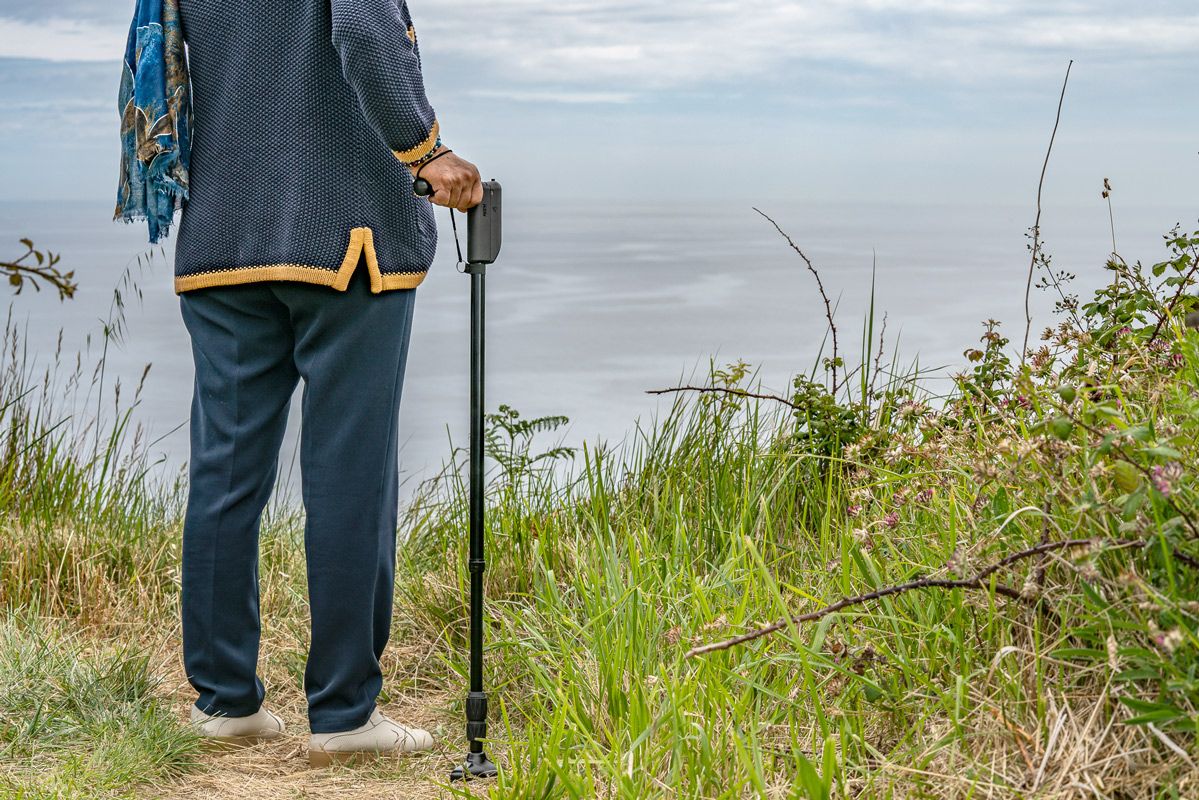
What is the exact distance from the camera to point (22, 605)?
4.11 metres

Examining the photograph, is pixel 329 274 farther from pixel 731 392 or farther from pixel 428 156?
pixel 731 392

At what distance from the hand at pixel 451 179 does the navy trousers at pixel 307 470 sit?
29 cm

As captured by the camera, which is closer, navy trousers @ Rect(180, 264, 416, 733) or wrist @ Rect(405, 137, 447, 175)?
wrist @ Rect(405, 137, 447, 175)

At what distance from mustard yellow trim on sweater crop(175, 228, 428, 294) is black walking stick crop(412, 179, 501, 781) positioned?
17cm

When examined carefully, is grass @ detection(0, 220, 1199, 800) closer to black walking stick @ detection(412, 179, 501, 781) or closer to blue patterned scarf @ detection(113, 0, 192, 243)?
black walking stick @ detection(412, 179, 501, 781)

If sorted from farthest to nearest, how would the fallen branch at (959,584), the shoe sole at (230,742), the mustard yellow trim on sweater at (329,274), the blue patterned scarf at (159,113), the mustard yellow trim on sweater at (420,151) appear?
1. the shoe sole at (230,742)
2. the blue patterned scarf at (159,113)
3. the mustard yellow trim on sweater at (329,274)
4. the mustard yellow trim on sweater at (420,151)
5. the fallen branch at (959,584)

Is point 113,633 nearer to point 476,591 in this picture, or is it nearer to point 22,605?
point 22,605

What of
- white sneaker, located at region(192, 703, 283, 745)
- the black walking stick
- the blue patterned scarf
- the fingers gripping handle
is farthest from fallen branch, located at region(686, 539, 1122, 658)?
the blue patterned scarf

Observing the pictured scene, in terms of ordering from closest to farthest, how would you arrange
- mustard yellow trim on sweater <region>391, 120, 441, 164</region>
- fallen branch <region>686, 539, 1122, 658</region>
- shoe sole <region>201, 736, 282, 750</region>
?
fallen branch <region>686, 539, 1122, 658</region> → mustard yellow trim on sweater <region>391, 120, 441, 164</region> → shoe sole <region>201, 736, 282, 750</region>

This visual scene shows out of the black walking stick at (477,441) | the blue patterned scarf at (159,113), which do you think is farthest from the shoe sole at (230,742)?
the blue patterned scarf at (159,113)

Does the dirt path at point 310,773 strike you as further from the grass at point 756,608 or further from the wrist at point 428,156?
the wrist at point 428,156

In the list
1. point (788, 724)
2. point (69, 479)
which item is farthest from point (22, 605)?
point (788, 724)

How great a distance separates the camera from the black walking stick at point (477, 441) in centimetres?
298

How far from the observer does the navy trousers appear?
3.07 m
